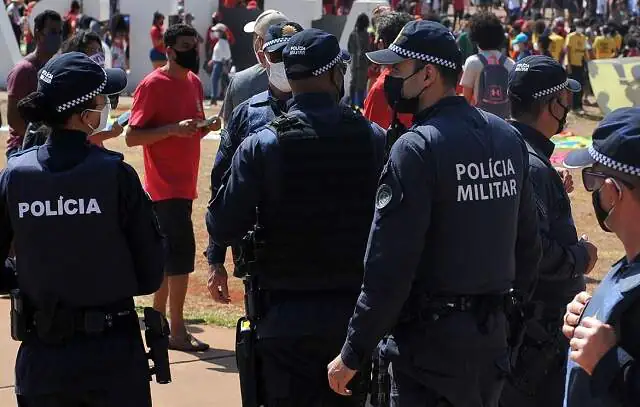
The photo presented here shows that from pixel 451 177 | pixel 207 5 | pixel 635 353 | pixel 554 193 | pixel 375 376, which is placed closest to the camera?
pixel 635 353

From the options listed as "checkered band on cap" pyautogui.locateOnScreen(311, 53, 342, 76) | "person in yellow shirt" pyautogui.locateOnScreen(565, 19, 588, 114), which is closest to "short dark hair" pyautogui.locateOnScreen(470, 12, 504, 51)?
"checkered band on cap" pyautogui.locateOnScreen(311, 53, 342, 76)

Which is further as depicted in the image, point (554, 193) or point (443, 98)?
point (554, 193)

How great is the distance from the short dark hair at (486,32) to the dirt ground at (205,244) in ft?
7.10

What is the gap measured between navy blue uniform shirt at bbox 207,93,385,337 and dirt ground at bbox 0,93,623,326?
879mm

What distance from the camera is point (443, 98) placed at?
13.0 ft

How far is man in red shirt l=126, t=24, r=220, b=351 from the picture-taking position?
6664 millimetres

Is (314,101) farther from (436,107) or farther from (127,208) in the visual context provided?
(127,208)

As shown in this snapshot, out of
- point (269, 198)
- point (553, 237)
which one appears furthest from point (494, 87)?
point (269, 198)

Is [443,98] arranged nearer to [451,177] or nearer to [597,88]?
[451,177]

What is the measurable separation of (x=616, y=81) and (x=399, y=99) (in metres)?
15.0

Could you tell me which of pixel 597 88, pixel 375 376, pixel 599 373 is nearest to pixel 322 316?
pixel 375 376

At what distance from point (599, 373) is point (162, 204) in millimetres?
4377

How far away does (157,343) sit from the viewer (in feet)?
14.0

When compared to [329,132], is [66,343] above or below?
below
